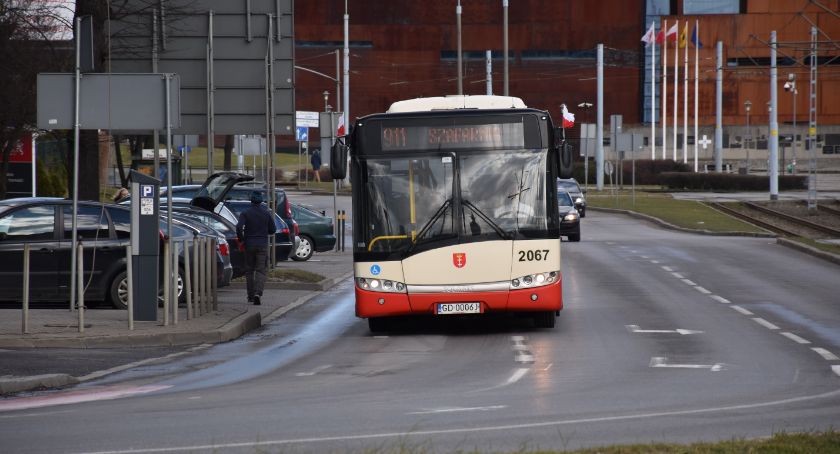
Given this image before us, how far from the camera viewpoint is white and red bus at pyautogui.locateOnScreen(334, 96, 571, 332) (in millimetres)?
17875

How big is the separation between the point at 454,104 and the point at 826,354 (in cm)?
606

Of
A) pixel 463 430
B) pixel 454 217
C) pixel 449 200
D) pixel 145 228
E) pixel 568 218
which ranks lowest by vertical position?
pixel 463 430

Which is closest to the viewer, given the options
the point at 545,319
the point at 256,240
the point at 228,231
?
the point at 545,319

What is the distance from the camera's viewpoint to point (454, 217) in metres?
17.9

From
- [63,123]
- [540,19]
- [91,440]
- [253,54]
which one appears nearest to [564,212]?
[253,54]

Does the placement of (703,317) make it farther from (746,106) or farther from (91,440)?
(746,106)

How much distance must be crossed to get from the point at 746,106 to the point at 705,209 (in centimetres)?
4751

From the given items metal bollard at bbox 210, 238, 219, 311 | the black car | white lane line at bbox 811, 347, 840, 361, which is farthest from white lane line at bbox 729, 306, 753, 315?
the black car

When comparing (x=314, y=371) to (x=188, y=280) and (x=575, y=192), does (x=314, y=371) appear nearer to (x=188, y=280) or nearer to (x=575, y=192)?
(x=188, y=280)

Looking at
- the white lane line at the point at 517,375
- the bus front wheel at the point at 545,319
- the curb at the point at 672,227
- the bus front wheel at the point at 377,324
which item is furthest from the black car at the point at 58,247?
the curb at the point at 672,227

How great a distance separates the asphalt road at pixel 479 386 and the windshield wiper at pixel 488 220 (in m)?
1.24

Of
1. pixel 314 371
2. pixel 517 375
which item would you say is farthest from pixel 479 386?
pixel 314 371

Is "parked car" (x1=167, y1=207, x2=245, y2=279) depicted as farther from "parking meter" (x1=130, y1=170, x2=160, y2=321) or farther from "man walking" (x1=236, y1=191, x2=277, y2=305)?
"parking meter" (x1=130, y1=170, x2=160, y2=321)

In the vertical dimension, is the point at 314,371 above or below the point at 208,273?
below
